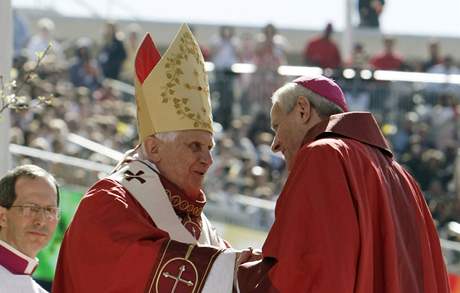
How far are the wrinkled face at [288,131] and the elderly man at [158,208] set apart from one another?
39cm

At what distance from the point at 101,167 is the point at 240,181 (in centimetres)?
160

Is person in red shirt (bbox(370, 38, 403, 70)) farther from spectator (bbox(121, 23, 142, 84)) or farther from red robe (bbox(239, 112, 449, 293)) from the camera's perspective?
red robe (bbox(239, 112, 449, 293))

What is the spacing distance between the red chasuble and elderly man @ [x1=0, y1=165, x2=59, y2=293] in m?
0.31

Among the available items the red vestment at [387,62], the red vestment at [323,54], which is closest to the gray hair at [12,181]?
the red vestment at [323,54]

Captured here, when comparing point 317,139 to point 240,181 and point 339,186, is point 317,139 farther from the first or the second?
point 240,181

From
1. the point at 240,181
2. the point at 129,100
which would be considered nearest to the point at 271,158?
the point at 240,181

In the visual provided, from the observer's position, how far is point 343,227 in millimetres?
5965

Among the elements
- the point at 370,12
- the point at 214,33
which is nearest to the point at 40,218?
the point at 370,12

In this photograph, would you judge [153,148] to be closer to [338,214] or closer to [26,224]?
[26,224]

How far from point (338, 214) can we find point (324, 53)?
1346 cm

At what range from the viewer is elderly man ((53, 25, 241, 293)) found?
247 inches

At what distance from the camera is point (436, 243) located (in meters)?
6.55

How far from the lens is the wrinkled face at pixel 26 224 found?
6.75 m

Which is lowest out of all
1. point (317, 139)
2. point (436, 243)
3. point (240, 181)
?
point (240, 181)
